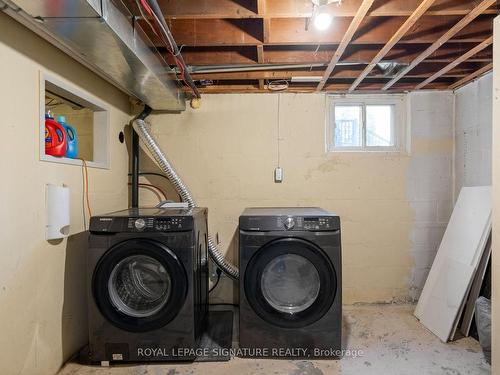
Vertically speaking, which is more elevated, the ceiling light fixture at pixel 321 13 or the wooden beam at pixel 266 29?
the wooden beam at pixel 266 29

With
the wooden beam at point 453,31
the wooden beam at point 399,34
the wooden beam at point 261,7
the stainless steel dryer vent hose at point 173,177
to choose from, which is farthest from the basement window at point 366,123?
the wooden beam at point 261,7

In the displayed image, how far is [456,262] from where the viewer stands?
243cm

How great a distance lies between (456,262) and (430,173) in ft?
2.85

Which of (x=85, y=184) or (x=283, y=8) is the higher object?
(x=283, y=8)

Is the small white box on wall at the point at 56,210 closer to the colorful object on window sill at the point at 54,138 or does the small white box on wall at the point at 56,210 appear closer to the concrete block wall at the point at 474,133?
the colorful object on window sill at the point at 54,138

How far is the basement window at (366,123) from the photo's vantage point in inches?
118

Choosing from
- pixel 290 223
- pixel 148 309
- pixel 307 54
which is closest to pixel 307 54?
pixel 307 54

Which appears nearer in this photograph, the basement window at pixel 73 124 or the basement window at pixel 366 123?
the basement window at pixel 73 124

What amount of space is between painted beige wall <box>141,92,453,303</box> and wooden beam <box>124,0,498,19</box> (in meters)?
1.30

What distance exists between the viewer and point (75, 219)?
2.10m

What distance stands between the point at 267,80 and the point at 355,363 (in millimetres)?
2239

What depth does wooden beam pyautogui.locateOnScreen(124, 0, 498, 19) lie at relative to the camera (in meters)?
1.60

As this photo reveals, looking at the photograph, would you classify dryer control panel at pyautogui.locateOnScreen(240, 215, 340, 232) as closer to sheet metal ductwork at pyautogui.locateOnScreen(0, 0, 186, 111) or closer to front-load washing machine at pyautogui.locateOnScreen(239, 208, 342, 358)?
front-load washing machine at pyautogui.locateOnScreen(239, 208, 342, 358)

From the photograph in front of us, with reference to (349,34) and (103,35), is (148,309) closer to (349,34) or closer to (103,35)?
(103,35)
